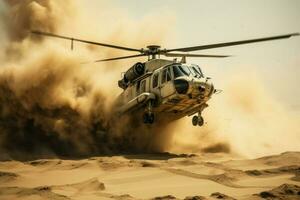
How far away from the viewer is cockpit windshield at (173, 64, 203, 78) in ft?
43.7

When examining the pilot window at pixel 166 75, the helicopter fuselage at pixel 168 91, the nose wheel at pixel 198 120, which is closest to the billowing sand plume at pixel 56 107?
the helicopter fuselage at pixel 168 91

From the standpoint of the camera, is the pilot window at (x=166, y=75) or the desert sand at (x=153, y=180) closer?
the desert sand at (x=153, y=180)

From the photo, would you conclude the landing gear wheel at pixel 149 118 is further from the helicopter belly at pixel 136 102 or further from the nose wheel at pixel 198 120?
the nose wheel at pixel 198 120

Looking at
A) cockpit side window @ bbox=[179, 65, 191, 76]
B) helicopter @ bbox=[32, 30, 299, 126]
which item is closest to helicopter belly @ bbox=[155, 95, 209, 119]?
helicopter @ bbox=[32, 30, 299, 126]

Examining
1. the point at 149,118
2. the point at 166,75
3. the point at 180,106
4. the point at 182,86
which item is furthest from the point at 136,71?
the point at 182,86

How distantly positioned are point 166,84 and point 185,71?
0.72 metres

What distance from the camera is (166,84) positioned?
1352cm

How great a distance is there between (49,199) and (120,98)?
9469mm

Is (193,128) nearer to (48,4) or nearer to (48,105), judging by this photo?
(48,105)

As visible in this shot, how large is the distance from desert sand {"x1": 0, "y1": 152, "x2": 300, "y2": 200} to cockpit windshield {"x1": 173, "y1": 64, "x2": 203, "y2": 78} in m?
3.17

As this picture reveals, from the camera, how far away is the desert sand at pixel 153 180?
7172 mm

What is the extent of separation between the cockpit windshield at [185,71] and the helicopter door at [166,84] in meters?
0.24

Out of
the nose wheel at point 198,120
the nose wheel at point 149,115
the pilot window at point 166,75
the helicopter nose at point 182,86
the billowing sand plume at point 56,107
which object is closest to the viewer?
the helicopter nose at point 182,86

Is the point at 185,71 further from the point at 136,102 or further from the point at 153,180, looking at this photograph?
the point at 153,180
